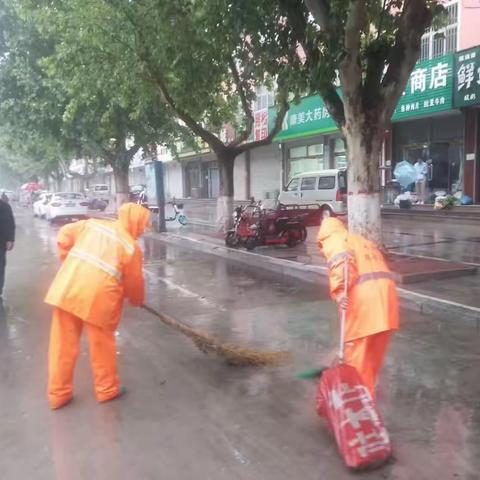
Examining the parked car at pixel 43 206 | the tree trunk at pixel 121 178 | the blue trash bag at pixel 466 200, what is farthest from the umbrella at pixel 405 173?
the parked car at pixel 43 206

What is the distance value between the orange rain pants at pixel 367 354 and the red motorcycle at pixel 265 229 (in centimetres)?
866

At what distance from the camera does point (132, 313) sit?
280 inches

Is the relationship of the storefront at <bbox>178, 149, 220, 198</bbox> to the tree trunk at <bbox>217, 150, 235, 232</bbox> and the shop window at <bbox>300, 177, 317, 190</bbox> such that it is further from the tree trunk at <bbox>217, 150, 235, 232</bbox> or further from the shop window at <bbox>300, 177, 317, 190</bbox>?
the tree trunk at <bbox>217, 150, 235, 232</bbox>

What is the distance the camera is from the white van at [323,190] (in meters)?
17.9

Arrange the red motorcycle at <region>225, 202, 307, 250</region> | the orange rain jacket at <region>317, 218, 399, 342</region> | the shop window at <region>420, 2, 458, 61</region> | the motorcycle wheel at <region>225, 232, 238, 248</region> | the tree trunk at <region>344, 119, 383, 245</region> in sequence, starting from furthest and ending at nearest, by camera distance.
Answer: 1. the shop window at <region>420, 2, 458, 61</region>
2. the motorcycle wheel at <region>225, 232, 238, 248</region>
3. the red motorcycle at <region>225, 202, 307, 250</region>
4. the tree trunk at <region>344, 119, 383, 245</region>
5. the orange rain jacket at <region>317, 218, 399, 342</region>

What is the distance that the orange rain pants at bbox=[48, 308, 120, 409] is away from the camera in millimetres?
4027

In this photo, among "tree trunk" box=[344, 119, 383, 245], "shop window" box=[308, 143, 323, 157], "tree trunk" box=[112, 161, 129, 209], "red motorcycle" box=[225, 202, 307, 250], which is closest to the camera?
"tree trunk" box=[344, 119, 383, 245]

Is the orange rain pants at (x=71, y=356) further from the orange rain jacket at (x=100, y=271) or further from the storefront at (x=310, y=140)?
the storefront at (x=310, y=140)

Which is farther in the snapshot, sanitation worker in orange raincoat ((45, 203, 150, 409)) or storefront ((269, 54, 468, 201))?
storefront ((269, 54, 468, 201))

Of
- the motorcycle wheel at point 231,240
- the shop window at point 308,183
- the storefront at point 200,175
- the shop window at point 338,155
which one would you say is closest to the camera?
the motorcycle wheel at point 231,240

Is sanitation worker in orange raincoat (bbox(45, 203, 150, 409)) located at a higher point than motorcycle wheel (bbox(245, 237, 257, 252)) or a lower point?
higher

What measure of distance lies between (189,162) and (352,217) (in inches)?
1253

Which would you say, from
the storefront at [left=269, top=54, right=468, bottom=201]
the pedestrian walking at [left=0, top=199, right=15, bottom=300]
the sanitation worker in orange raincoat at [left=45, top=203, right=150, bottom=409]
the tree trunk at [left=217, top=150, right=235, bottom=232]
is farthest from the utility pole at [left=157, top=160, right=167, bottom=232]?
the sanitation worker in orange raincoat at [left=45, top=203, right=150, bottom=409]

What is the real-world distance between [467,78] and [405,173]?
3.93 metres
